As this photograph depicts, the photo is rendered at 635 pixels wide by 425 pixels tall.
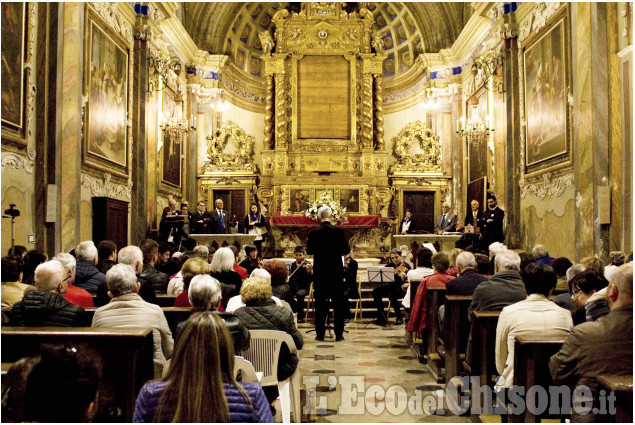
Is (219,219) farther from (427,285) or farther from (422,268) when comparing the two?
(427,285)

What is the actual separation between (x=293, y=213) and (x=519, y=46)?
24.8 ft

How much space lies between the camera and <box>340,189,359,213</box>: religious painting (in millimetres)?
16844

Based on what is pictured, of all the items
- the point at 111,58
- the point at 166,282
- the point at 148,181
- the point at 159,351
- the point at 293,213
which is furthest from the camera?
the point at 293,213

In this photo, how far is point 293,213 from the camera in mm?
16734

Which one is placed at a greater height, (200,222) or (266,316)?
(200,222)

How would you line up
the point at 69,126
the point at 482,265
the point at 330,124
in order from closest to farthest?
the point at 482,265
the point at 69,126
the point at 330,124

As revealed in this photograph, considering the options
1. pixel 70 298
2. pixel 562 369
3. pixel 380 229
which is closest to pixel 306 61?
pixel 380 229

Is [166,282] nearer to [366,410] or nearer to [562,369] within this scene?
[366,410]

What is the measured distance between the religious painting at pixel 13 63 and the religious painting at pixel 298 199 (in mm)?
9638

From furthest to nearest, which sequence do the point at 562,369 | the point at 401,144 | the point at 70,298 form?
the point at 401,144
the point at 70,298
the point at 562,369

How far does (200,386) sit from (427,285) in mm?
4645

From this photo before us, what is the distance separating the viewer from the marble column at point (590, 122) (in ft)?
28.2

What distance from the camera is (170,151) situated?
14891mm

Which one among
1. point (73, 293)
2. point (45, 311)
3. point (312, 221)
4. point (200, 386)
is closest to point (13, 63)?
point (73, 293)
